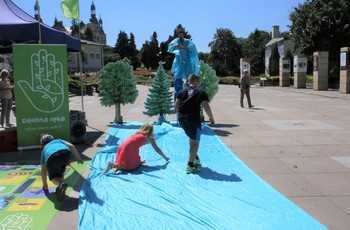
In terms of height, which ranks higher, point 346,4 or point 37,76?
point 346,4

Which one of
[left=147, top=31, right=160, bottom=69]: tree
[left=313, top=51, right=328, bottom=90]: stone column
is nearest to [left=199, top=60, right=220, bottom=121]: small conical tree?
[left=313, top=51, right=328, bottom=90]: stone column

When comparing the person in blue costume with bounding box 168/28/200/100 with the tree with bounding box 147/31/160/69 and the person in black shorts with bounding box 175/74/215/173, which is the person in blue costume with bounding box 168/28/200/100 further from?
the tree with bounding box 147/31/160/69

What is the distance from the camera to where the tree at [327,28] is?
1474 inches

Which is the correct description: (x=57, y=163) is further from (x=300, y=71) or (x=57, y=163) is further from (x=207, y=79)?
(x=300, y=71)

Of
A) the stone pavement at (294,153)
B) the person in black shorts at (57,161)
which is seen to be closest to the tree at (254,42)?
the stone pavement at (294,153)

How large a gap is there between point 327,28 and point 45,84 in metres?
36.3

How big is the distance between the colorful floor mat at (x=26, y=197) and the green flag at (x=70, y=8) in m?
5.09

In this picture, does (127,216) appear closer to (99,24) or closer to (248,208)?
(248,208)

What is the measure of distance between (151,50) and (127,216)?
4146 inches

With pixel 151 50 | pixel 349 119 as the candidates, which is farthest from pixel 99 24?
pixel 349 119

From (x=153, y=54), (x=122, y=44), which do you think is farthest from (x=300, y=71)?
(x=122, y=44)

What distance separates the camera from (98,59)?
95125mm

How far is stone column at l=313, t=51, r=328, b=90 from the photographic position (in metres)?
31.0

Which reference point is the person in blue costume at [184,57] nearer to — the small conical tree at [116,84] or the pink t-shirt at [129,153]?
the small conical tree at [116,84]
